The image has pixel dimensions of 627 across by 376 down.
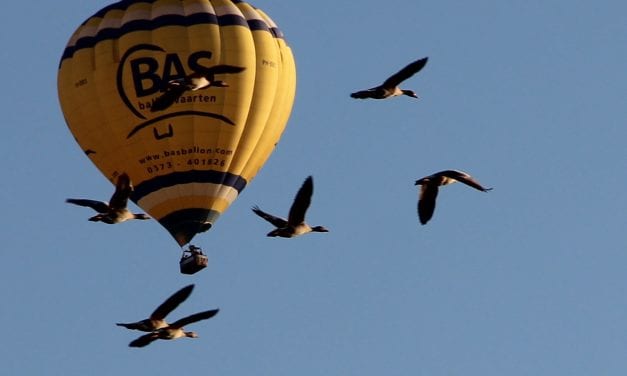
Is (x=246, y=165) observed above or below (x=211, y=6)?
below

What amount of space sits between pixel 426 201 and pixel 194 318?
7.22 metres

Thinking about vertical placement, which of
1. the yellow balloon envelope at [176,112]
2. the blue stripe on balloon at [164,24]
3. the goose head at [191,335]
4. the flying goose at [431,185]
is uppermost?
the blue stripe on balloon at [164,24]

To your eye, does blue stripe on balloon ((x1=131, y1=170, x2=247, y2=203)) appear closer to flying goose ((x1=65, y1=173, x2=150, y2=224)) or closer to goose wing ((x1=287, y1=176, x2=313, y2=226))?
flying goose ((x1=65, y1=173, x2=150, y2=224))

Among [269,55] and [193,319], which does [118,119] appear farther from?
[193,319]

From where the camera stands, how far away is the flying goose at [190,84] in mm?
66188

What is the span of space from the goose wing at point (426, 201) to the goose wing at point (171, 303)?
20.4ft

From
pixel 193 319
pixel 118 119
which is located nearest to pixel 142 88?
pixel 118 119

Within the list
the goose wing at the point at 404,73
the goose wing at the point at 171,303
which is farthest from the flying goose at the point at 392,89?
the goose wing at the point at 171,303

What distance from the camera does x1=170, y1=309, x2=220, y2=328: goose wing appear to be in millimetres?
61438

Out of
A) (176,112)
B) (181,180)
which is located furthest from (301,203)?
(176,112)

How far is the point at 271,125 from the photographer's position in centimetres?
7131

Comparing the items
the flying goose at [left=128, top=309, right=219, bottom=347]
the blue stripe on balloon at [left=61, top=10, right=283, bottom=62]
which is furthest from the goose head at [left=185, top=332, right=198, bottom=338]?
the blue stripe on balloon at [left=61, top=10, right=283, bottom=62]

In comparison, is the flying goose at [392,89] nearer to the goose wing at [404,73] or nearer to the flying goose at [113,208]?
the goose wing at [404,73]

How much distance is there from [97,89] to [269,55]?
5.22 meters
